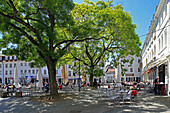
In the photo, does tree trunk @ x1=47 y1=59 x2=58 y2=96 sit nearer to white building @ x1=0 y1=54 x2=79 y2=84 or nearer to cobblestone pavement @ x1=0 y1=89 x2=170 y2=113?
cobblestone pavement @ x1=0 y1=89 x2=170 y2=113

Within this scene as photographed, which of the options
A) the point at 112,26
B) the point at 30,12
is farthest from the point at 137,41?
the point at 30,12

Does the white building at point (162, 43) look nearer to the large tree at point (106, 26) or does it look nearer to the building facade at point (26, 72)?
the large tree at point (106, 26)

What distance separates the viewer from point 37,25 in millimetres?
14008

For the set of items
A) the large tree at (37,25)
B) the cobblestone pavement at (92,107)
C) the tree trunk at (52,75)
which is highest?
the large tree at (37,25)

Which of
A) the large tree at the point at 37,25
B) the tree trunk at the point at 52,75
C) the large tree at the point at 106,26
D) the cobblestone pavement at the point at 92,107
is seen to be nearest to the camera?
the cobblestone pavement at the point at 92,107

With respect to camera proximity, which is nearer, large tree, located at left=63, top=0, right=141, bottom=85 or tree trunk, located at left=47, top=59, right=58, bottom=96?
tree trunk, located at left=47, top=59, right=58, bottom=96

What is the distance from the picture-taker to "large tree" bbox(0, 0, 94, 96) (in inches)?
522

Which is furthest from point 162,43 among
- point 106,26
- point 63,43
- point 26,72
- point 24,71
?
point 24,71

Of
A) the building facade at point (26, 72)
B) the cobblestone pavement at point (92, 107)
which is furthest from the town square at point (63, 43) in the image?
the building facade at point (26, 72)

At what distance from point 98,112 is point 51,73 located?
22.5ft

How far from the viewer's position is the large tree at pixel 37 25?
43.5ft

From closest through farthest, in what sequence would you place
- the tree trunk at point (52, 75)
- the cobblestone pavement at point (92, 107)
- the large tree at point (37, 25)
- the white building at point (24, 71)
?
1. the cobblestone pavement at point (92, 107)
2. the large tree at point (37, 25)
3. the tree trunk at point (52, 75)
4. the white building at point (24, 71)

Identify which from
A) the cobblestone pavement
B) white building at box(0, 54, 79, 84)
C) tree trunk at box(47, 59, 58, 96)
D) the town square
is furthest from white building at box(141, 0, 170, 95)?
white building at box(0, 54, 79, 84)

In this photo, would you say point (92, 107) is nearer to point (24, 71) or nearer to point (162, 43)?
point (162, 43)
